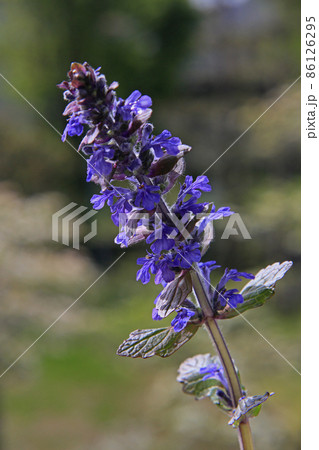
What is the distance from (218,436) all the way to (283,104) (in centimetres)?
344

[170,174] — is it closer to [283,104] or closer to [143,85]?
[283,104]

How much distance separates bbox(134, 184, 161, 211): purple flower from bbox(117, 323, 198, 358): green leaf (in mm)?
210

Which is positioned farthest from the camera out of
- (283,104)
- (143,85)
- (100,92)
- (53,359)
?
(143,85)

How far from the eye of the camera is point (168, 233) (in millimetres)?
809

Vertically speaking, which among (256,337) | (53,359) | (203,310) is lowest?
(203,310)

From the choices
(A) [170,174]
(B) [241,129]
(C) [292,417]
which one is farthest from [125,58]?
(A) [170,174]

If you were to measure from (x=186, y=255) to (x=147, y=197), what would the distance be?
114 mm

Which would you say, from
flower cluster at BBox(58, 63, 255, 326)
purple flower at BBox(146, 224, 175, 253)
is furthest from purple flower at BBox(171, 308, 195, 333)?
purple flower at BBox(146, 224, 175, 253)

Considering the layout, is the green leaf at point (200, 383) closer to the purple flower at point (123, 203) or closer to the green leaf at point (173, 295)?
the green leaf at point (173, 295)

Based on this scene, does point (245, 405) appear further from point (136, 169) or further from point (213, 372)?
point (136, 169)

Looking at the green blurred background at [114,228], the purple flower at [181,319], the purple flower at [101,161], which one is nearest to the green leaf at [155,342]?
the purple flower at [181,319]

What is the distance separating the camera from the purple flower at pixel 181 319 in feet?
2.63

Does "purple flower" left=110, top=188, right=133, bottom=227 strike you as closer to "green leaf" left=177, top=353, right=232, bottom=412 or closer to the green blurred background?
"green leaf" left=177, top=353, right=232, bottom=412

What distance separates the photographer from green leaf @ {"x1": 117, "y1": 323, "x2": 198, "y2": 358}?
31.3 inches
